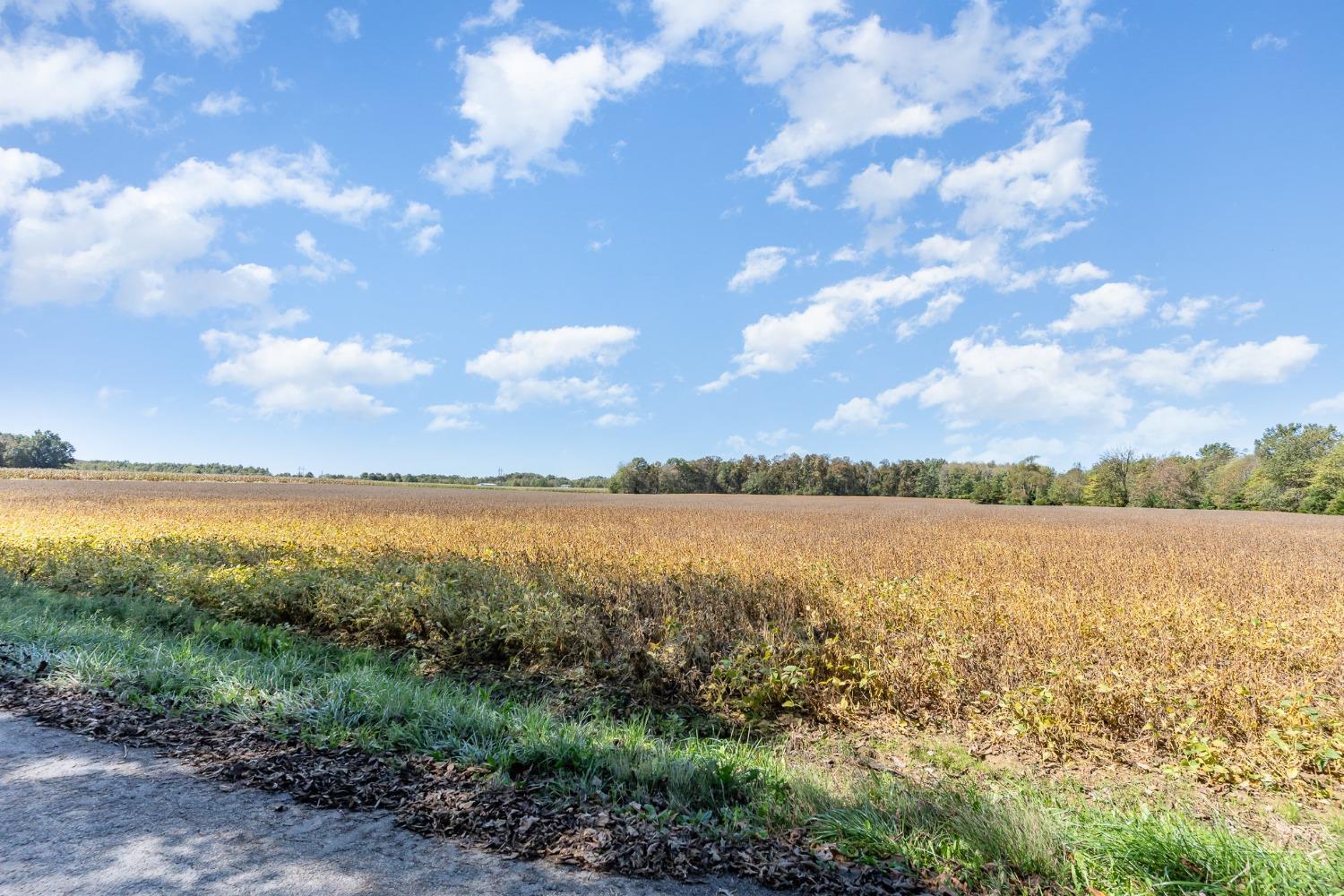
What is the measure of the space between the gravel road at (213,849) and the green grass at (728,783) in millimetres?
625

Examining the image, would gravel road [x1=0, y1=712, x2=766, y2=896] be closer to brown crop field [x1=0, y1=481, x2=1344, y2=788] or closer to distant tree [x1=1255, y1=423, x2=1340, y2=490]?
brown crop field [x1=0, y1=481, x2=1344, y2=788]

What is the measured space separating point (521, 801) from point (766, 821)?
1.33m

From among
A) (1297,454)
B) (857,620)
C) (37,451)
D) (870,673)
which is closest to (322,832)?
(870,673)

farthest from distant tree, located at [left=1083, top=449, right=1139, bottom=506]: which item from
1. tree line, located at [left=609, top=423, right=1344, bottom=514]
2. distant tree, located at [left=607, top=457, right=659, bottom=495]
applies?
distant tree, located at [left=607, top=457, right=659, bottom=495]

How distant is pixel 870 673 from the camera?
6332 mm

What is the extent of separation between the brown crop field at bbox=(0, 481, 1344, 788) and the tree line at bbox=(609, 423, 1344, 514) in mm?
61488

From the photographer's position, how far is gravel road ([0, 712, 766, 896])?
2.71 meters

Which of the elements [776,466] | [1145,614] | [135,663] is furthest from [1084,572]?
[776,466]

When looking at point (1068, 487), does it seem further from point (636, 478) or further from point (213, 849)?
point (213, 849)

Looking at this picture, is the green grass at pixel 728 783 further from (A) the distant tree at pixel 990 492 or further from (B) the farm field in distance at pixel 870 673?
(A) the distant tree at pixel 990 492

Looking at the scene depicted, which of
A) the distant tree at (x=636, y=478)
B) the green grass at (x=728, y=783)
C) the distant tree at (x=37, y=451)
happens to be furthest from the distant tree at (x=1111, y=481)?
the distant tree at (x=37, y=451)

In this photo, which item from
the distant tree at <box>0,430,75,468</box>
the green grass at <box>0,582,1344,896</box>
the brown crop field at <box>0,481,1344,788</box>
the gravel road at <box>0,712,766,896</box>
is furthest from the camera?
the distant tree at <box>0,430,75,468</box>

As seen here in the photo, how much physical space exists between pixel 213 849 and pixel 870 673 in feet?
17.9

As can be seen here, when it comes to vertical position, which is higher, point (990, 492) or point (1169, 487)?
point (1169, 487)
